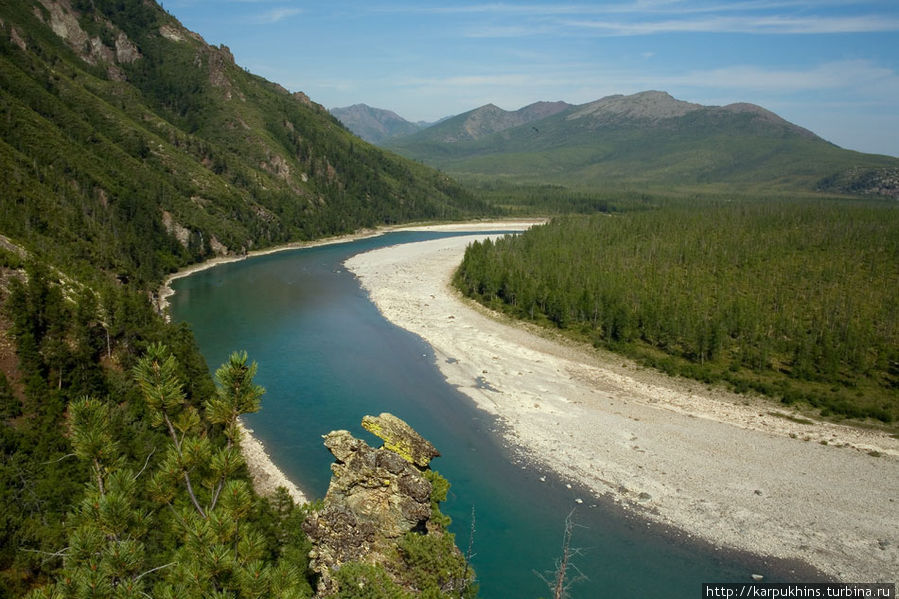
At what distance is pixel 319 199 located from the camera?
175 metres

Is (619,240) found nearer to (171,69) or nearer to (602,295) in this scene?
(602,295)

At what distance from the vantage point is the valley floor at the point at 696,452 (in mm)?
31812

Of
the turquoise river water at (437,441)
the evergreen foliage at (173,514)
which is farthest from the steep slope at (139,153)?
the evergreen foliage at (173,514)

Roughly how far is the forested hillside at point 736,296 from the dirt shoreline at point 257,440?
137 ft

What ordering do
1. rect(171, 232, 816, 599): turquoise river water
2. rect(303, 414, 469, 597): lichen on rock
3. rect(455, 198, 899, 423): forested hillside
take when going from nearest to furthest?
rect(303, 414, 469, 597): lichen on rock
rect(171, 232, 816, 599): turquoise river water
rect(455, 198, 899, 423): forested hillside

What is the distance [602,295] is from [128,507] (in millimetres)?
71159

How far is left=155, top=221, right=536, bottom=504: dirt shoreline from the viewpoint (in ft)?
112

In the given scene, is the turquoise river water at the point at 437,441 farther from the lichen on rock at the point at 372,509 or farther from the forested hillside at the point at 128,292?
the lichen on rock at the point at 372,509

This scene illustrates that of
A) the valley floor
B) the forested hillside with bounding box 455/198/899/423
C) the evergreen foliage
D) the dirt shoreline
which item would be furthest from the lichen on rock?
the forested hillside with bounding box 455/198/899/423

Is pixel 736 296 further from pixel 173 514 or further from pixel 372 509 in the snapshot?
pixel 173 514

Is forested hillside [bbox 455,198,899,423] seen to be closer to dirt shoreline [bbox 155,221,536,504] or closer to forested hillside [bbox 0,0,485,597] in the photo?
dirt shoreline [bbox 155,221,536,504]

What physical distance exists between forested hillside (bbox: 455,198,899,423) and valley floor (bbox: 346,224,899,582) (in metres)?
6.27

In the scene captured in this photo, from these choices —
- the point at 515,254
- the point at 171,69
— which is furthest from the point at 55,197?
the point at 171,69

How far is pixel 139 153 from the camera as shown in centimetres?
12506
